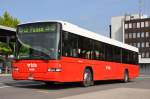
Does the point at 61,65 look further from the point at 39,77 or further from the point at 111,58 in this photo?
the point at 111,58

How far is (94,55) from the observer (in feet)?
78.7

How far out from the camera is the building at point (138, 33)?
133250 mm

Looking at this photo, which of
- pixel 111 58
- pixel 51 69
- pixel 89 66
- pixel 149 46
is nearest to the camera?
pixel 51 69

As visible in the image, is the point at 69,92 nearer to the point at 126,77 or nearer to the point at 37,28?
the point at 37,28

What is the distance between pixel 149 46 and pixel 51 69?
115400 millimetres

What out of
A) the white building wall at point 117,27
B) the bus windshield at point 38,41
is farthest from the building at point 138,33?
the bus windshield at point 38,41

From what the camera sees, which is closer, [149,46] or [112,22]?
[149,46]

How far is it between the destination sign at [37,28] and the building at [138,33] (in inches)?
4511

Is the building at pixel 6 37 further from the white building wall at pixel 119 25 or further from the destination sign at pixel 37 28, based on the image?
the white building wall at pixel 119 25

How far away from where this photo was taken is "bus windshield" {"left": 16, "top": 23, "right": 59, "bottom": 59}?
19.4 metres

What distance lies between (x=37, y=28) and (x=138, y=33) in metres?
117

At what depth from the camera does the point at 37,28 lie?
20062 millimetres

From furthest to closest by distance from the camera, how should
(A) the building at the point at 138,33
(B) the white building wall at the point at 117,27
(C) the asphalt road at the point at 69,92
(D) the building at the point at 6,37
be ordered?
1. (B) the white building wall at the point at 117,27
2. (A) the building at the point at 138,33
3. (D) the building at the point at 6,37
4. (C) the asphalt road at the point at 69,92

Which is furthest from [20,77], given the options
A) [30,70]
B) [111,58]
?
[111,58]
